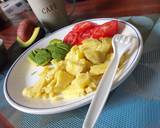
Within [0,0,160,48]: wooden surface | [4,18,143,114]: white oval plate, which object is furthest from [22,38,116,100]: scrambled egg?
[0,0,160,48]: wooden surface

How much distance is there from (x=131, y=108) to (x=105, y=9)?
1.38ft

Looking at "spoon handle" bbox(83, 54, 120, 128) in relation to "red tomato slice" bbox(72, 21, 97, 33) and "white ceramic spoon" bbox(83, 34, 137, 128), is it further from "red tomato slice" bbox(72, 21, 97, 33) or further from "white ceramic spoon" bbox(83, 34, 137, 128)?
"red tomato slice" bbox(72, 21, 97, 33)

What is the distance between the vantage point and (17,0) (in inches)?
41.2

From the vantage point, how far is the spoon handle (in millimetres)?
374

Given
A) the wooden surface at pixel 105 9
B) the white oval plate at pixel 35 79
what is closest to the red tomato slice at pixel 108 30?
the white oval plate at pixel 35 79

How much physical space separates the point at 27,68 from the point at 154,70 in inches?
12.6

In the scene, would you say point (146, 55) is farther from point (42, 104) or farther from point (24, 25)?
point (24, 25)

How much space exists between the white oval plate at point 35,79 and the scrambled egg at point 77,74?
0.02 metres

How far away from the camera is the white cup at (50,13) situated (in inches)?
28.3

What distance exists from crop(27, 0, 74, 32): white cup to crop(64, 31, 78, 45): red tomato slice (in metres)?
0.11

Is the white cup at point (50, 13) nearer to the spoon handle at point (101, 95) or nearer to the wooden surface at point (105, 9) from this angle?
the wooden surface at point (105, 9)

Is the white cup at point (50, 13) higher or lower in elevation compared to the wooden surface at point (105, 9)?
higher

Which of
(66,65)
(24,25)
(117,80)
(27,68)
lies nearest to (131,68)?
(117,80)

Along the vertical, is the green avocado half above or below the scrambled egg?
below
